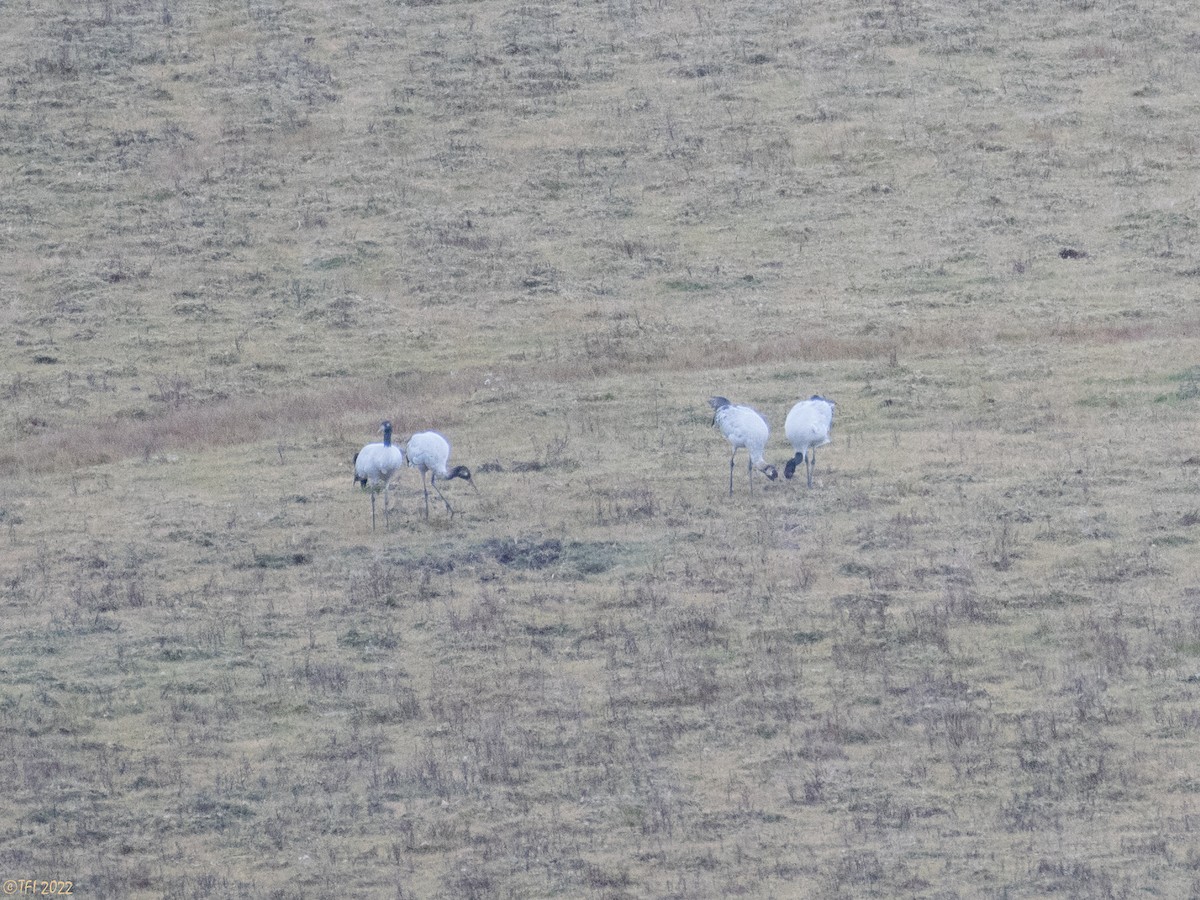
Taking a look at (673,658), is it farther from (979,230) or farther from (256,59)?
(256,59)

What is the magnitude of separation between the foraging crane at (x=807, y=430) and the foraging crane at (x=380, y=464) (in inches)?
183

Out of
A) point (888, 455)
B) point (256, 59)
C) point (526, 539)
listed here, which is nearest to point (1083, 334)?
point (888, 455)

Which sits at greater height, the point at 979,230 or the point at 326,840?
the point at 326,840

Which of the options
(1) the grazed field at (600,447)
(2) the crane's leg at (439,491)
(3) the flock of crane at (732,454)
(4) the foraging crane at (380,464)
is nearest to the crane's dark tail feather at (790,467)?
(3) the flock of crane at (732,454)

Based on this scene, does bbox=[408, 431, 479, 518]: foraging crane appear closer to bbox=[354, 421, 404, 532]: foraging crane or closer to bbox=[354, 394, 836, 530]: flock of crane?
bbox=[354, 394, 836, 530]: flock of crane

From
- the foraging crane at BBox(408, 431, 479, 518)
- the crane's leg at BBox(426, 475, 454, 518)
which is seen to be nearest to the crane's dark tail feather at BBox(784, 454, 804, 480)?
the foraging crane at BBox(408, 431, 479, 518)

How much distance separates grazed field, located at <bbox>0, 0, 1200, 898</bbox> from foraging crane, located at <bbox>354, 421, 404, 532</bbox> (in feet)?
2.01

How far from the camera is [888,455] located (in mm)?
24062

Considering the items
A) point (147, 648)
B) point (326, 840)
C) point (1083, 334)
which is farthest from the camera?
point (1083, 334)

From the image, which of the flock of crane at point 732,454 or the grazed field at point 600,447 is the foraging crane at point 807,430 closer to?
the flock of crane at point 732,454

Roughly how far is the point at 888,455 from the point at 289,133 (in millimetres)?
20025

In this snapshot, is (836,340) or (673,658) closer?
(673,658)

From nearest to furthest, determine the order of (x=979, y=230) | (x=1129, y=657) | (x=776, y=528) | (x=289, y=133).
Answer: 1. (x=1129, y=657)
2. (x=776, y=528)
3. (x=979, y=230)
4. (x=289, y=133)

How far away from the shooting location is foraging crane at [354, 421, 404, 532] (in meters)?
22.4
